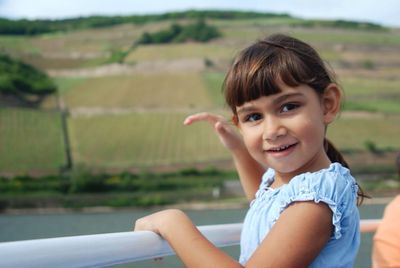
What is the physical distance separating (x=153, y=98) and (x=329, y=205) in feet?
128

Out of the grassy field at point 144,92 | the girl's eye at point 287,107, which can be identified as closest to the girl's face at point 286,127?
the girl's eye at point 287,107

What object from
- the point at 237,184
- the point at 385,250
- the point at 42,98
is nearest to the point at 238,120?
the point at 385,250

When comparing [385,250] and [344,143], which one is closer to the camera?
[385,250]

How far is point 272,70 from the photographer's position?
2.92 ft

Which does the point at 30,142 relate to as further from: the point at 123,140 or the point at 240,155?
the point at 240,155

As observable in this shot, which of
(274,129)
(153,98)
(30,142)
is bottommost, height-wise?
(30,142)

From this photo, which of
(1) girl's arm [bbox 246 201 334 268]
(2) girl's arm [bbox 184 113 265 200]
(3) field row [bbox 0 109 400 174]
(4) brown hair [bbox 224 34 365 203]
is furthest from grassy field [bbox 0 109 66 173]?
(1) girl's arm [bbox 246 201 334 268]

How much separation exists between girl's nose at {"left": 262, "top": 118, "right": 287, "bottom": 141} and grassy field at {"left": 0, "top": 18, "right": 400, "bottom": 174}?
101ft

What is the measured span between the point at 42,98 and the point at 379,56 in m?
22.3

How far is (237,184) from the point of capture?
30.0 meters

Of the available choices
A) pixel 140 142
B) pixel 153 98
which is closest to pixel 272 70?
pixel 140 142

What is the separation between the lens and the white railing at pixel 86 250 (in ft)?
2.01

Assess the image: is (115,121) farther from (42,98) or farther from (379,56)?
(379,56)

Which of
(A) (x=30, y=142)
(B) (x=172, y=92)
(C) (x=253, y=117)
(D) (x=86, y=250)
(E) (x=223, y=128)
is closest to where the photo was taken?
(D) (x=86, y=250)
